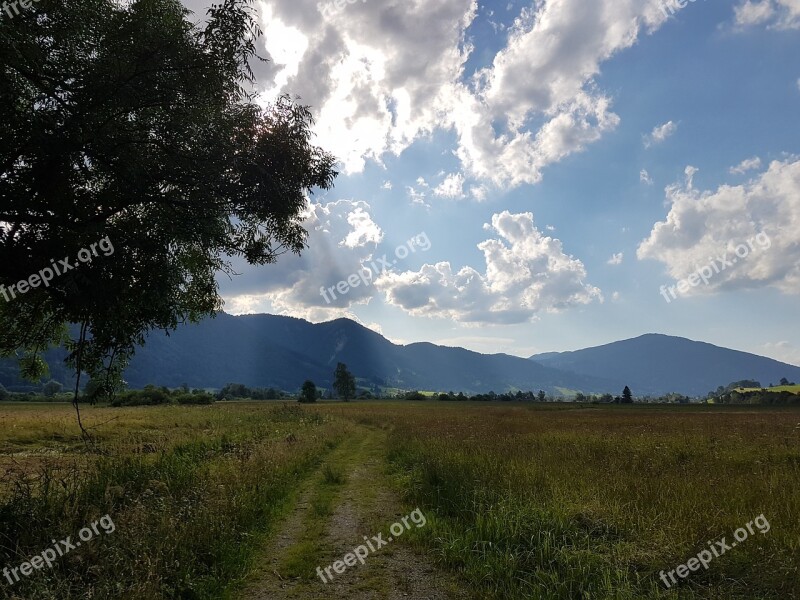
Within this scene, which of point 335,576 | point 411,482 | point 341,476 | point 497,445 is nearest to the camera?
point 335,576

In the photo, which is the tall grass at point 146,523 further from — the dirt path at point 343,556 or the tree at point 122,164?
the tree at point 122,164

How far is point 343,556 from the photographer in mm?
7977

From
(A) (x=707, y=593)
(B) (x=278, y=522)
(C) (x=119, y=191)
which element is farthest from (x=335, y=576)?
(C) (x=119, y=191)

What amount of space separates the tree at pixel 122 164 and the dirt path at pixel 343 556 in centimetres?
581

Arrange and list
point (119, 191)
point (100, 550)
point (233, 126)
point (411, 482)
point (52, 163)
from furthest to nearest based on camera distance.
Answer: point (411, 482)
point (233, 126)
point (119, 191)
point (52, 163)
point (100, 550)

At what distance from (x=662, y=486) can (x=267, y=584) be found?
9.09m

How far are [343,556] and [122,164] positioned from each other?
9.02 meters

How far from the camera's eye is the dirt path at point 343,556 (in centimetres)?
669

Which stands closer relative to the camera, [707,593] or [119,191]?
[707,593]

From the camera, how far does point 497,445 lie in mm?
18047

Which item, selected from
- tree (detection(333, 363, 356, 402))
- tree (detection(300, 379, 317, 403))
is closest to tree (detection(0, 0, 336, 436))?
tree (detection(300, 379, 317, 403))

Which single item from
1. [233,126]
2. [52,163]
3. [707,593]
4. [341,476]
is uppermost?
[233,126]

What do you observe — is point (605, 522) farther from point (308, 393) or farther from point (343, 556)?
point (308, 393)

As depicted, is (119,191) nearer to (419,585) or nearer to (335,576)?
(335,576)
